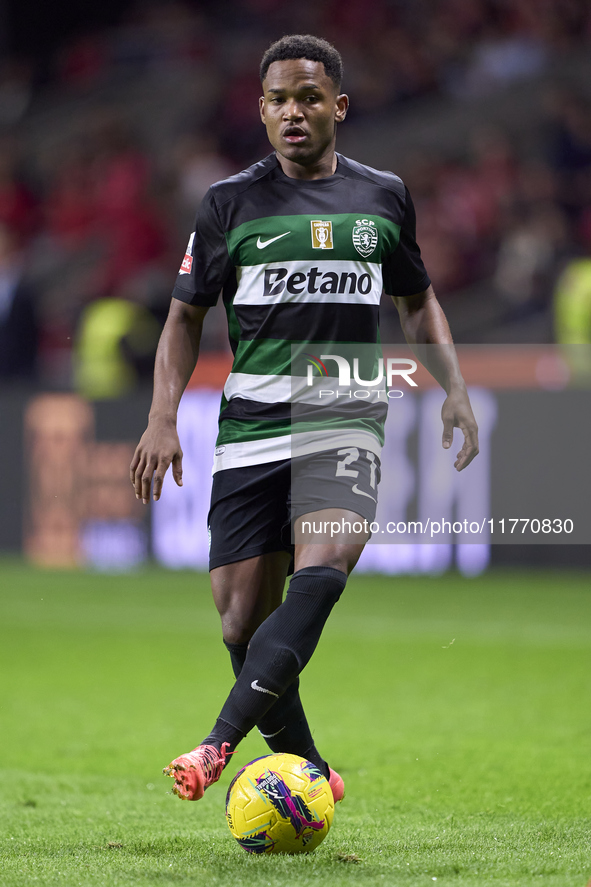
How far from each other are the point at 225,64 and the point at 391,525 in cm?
898

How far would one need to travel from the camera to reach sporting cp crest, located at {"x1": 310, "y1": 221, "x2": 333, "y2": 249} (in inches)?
135

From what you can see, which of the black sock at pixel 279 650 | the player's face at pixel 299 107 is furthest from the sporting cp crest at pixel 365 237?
the black sock at pixel 279 650

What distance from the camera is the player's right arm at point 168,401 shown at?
3354mm

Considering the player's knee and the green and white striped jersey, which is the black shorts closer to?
the green and white striped jersey

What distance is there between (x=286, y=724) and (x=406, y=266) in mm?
1356

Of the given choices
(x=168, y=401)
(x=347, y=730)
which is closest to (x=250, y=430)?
(x=168, y=401)

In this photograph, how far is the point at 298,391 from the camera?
11.3 feet

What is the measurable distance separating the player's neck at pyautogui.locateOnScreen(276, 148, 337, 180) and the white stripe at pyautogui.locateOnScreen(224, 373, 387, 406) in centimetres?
58

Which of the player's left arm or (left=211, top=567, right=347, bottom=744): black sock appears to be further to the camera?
the player's left arm

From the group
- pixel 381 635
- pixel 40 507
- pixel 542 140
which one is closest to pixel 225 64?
pixel 542 140

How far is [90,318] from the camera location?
11.0 m

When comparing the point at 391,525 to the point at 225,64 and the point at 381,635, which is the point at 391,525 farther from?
the point at 225,64

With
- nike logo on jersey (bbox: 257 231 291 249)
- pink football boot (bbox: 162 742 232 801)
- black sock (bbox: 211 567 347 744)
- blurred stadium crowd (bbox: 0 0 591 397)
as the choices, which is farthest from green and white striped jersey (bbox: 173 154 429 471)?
blurred stadium crowd (bbox: 0 0 591 397)

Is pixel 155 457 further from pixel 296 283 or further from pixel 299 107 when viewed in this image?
pixel 299 107
